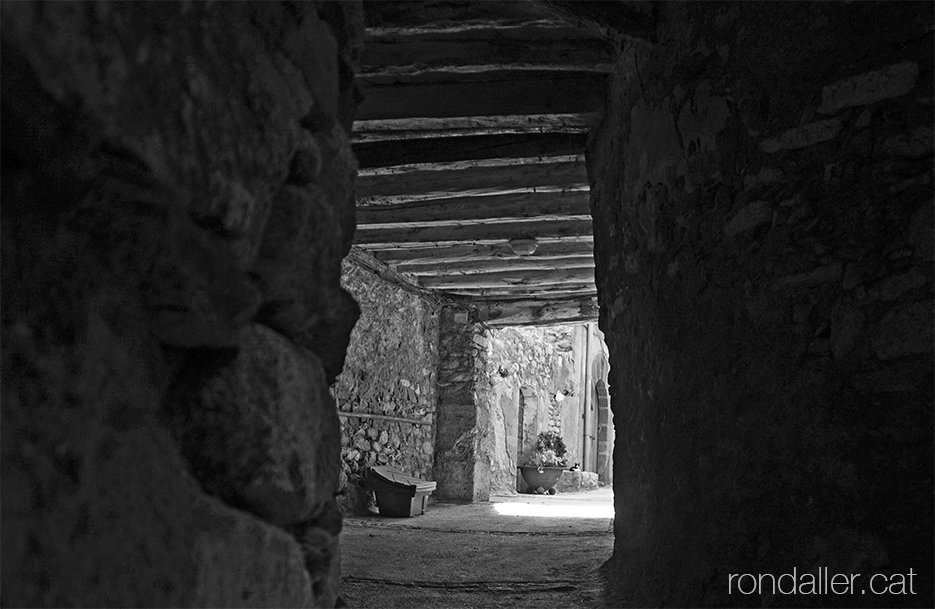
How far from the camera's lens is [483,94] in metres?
3.94

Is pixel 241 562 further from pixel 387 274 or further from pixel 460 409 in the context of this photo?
pixel 460 409

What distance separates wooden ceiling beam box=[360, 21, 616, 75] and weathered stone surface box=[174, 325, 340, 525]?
260 centimetres

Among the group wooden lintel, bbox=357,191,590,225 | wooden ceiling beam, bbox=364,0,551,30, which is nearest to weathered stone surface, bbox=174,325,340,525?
wooden ceiling beam, bbox=364,0,551,30

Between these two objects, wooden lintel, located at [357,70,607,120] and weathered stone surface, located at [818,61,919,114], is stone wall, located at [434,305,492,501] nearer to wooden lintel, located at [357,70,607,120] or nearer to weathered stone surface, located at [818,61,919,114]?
wooden lintel, located at [357,70,607,120]

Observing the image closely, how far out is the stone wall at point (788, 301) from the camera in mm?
1952

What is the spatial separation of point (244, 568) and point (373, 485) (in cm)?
648

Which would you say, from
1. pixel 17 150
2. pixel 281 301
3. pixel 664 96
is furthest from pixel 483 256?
pixel 17 150

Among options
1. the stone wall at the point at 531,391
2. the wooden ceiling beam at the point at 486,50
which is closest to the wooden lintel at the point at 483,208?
the wooden ceiling beam at the point at 486,50

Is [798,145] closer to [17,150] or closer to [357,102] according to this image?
[357,102]

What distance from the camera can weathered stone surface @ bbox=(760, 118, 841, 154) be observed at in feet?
7.18

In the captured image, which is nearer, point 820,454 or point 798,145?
point 820,454

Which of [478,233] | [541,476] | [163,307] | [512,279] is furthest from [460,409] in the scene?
[163,307]

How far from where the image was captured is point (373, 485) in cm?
737

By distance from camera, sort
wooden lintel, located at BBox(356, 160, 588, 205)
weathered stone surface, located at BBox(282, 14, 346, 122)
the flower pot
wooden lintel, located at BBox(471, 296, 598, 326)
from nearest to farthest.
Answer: weathered stone surface, located at BBox(282, 14, 346, 122) < wooden lintel, located at BBox(356, 160, 588, 205) < wooden lintel, located at BBox(471, 296, 598, 326) < the flower pot
